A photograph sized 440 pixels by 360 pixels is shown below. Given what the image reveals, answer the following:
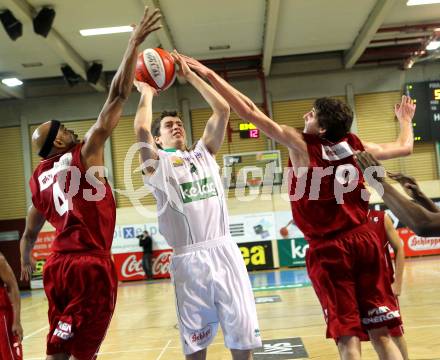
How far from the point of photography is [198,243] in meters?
4.02

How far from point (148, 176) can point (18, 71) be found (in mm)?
15043

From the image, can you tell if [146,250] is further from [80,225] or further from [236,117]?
[80,225]

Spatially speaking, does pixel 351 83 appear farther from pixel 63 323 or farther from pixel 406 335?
pixel 63 323

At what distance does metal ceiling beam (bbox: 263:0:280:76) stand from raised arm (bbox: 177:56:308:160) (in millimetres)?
9691

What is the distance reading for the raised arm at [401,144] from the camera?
166 inches

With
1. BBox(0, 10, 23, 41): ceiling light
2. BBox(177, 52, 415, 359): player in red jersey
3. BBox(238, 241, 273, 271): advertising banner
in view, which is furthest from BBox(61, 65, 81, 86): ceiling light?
BBox(177, 52, 415, 359): player in red jersey

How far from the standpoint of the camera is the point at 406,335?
21.6 feet

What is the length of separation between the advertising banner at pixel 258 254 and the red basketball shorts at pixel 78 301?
14.5 m

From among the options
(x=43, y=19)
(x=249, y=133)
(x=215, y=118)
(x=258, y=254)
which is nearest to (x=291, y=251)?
(x=258, y=254)

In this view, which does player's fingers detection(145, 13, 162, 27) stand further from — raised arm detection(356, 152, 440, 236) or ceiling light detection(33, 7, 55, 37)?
ceiling light detection(33, 7, 55, 37)

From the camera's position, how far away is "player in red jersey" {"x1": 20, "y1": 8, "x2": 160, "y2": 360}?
11.9 ft

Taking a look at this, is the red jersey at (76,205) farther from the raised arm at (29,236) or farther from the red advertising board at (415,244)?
the red advertising board at (415,244)

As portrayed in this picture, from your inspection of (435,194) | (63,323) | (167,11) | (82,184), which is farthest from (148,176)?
(435,194)

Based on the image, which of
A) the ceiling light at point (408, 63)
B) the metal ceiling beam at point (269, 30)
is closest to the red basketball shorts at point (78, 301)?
the metal ceiling beam at point (269, 30)
